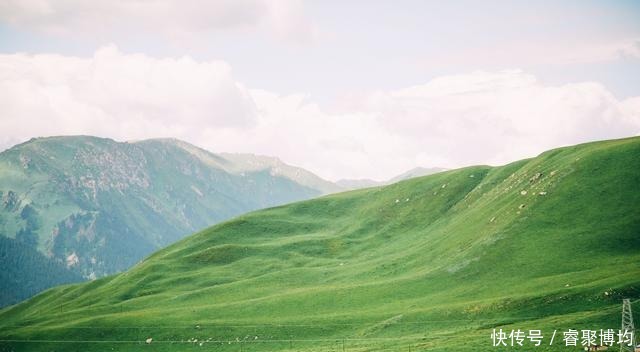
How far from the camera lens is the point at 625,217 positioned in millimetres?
98125

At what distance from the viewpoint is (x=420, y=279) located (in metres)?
108

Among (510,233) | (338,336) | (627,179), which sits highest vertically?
(627,179)

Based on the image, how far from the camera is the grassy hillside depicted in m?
76.2

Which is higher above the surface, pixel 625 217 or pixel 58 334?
pixel 625 217

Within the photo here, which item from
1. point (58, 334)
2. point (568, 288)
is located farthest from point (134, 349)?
point (568, 288)

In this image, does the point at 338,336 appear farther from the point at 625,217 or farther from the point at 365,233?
the point at 365,233

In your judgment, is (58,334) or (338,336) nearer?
(338,336)

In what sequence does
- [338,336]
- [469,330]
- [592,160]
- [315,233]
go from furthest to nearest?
[315,233] < [592,160] < [338,336] < [469,330]

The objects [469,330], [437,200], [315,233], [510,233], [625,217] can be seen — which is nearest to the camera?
[469,330]

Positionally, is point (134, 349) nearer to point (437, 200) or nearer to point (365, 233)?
point (365, 233)

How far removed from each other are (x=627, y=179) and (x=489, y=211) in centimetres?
2901

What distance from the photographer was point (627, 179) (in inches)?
4272

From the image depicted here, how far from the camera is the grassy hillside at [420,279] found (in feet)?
250

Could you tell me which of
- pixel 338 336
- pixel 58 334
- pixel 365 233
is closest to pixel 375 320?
pixel 338 336
